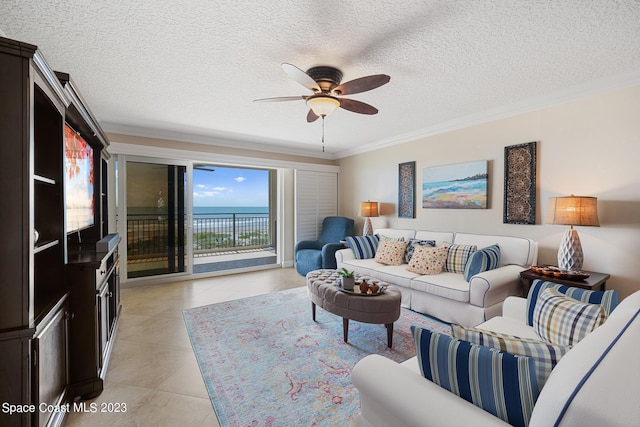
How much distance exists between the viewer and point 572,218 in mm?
2533

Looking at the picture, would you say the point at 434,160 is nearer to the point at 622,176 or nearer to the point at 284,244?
the point at 622,176

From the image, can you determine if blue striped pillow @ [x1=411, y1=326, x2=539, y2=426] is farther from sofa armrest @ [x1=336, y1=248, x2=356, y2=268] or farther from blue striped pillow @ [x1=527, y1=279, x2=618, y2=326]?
sofa armrest @ [x1=336, y1=248, x2=356, y2=268]

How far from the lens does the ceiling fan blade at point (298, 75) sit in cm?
189

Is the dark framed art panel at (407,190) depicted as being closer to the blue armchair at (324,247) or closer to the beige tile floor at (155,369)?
the blue armchair at (324,247)

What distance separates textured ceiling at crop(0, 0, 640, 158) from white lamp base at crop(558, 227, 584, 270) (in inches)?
57.0

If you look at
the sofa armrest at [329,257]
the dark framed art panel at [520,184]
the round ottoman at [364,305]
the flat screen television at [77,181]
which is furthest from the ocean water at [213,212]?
the dark framed art panel at [520,184]

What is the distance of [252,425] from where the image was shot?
163 centimetres

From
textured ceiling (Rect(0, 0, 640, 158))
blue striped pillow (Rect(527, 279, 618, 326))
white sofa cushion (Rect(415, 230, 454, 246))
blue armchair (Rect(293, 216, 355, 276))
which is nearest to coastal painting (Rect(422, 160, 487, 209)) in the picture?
white sofa cushion (Rect(415, 230, 454, 246))

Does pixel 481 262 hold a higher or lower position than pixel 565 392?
lower

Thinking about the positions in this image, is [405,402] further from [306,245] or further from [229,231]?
[229,231]

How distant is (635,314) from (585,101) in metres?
2.79

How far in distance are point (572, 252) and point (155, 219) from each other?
18.0ft

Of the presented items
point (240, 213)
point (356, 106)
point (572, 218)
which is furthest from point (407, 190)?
point (240, 213)

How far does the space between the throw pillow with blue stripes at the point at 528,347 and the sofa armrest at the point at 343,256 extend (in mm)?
3158
